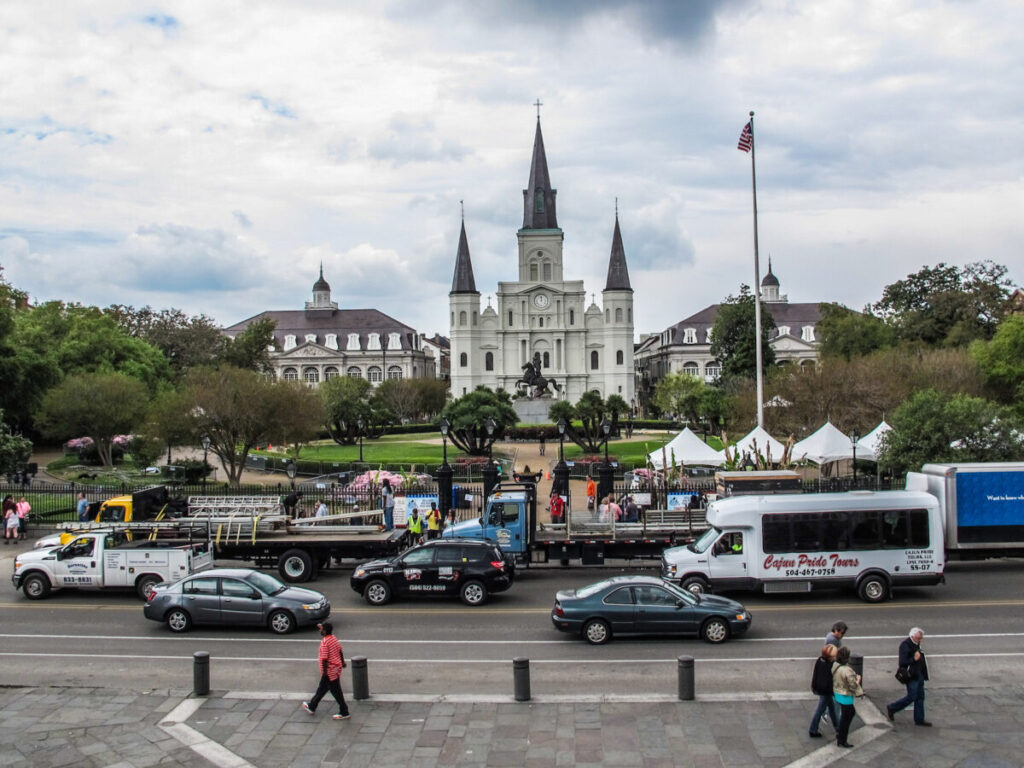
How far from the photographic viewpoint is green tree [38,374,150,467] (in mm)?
47281

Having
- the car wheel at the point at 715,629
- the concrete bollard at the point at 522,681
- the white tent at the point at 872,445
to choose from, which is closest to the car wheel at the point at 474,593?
the car wheel at the point at 715,629

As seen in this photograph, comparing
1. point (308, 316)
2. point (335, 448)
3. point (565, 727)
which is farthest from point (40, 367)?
point (308, 316)

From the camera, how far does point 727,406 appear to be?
67.3 m

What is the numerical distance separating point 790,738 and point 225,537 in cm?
1417

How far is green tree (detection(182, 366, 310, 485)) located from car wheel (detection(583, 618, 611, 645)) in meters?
26.6

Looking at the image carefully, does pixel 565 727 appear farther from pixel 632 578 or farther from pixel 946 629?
pixel 946 629

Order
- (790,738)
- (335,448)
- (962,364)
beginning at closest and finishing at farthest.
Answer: (790,738) < (962,364) < (335,448)

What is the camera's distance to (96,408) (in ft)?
155

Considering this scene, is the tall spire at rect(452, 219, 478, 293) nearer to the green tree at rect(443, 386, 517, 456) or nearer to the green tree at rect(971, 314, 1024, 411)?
the green tree at rect(443, 386, 517, 456)

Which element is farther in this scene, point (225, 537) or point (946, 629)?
point (225, 537)

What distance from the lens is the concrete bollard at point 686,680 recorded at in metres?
12.4

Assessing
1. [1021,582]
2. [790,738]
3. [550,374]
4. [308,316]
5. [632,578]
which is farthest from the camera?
[308,316]

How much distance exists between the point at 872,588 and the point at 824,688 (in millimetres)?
8234

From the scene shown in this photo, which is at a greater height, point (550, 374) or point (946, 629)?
point (550, 374)
